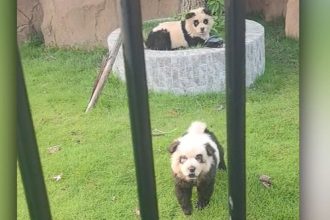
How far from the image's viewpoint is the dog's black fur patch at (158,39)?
0.78 m

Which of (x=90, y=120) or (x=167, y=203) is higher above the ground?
(x=90, y=120)

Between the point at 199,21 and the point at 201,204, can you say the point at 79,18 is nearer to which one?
the point at 199,21

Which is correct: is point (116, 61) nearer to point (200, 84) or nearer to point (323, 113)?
point (200, 84)

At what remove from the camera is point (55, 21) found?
31.2 inches

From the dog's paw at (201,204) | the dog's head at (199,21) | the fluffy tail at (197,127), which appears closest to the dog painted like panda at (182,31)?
the dog's head at (199,21)

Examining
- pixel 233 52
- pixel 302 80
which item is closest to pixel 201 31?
pixel 233 52

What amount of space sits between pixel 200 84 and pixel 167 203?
188 mm

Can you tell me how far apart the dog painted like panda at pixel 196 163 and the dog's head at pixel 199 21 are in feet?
0.45

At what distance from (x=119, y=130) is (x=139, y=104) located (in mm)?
53

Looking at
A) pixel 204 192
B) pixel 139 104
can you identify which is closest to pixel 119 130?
pixel 139 104

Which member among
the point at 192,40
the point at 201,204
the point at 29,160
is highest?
the point at 192,40

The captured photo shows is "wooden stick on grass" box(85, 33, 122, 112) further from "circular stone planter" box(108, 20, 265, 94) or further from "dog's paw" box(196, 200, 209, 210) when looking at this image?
"dog's paw" box(196, 200, 209, 210)

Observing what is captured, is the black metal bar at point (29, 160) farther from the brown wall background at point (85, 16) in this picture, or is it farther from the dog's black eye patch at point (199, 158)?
the dog's black eye patch at point (199, 158)

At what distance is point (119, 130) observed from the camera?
0.79 metres
